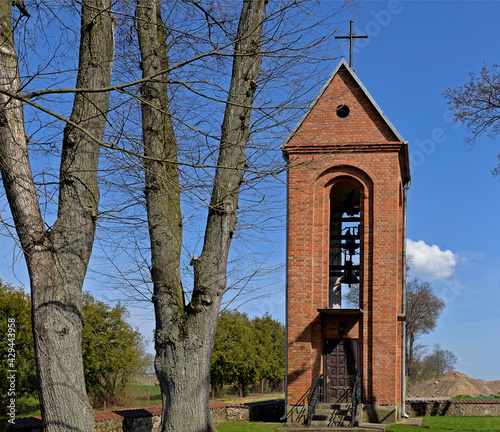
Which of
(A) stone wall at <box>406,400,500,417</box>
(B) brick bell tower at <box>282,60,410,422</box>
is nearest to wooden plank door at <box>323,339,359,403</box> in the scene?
(B) brick bell tower at <box>282,60,410,422</box>

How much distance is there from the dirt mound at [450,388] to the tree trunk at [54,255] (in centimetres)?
3722

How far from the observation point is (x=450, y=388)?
39.5 metres

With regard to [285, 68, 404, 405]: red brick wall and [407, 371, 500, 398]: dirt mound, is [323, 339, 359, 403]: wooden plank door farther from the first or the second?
[407, 371, 500, 398]: dirt mound

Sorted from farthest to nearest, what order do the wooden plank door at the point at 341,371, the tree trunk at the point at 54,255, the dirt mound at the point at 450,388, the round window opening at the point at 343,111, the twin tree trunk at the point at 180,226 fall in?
the dirt mound at the point at 450,388 < the round window opening at the point at 343,111 < the wooden plank door at the point at 341,371 < the twin tree trunk at the point at 180,226 < the tree trunk at the point at 54,255

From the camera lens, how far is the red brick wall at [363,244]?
17.0 metres

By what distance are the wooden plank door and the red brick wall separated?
13.1 inches

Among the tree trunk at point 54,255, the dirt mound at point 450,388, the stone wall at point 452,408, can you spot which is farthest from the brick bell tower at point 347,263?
the dirt mound at point 450,388

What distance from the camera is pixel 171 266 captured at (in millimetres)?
6785

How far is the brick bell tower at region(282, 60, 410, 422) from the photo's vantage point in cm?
1702

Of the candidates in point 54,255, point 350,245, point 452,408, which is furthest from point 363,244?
point 54,255

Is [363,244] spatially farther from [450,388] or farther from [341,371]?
[450,388]

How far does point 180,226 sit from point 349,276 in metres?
11.8

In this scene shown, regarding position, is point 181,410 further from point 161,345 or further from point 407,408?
point 407,408

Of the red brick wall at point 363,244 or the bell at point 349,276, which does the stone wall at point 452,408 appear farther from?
the bell at point 349,276
